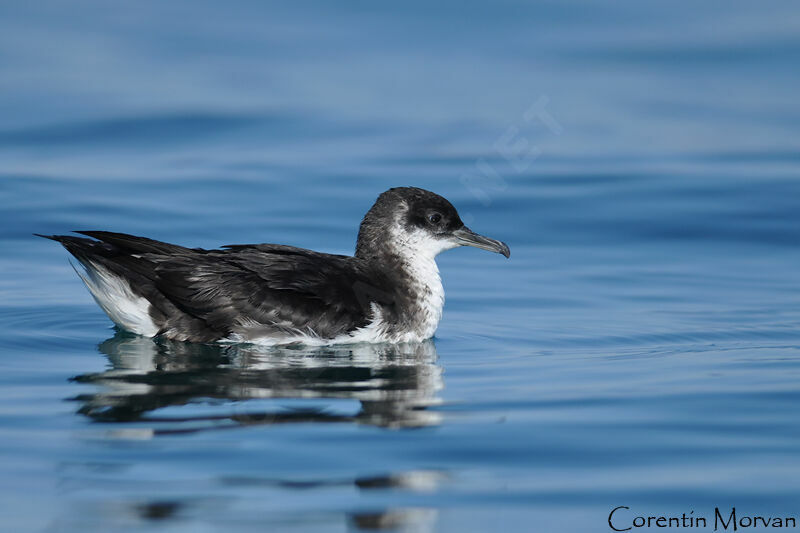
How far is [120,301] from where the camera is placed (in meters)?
10.1

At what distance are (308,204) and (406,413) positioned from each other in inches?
339

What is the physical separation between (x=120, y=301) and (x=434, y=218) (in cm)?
272

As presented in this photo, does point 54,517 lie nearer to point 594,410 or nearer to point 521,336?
point 594,410

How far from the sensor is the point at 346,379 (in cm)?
885

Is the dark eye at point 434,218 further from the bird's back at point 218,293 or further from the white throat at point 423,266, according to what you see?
the bird's back at point 218,293

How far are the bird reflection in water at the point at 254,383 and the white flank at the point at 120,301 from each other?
12 centimetres

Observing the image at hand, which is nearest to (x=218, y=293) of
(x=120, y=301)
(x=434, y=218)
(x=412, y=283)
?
(x=120, y=301)

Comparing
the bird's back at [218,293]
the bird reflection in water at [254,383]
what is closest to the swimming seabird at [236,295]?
the bird's back at [218,293]

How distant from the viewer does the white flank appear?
10094 mm

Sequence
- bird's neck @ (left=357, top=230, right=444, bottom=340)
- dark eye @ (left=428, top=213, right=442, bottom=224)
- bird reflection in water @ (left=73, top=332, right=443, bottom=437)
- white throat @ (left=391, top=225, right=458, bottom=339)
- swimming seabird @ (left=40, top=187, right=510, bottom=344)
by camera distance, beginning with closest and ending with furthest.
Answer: bird reflection in water @ (left=73, top=332, right=443, bottom=437), swimming seabird @ (left=40, top=187, right=510, bottom=344), bird's neck @ (left=357, top=230, right=444, bottom=340), white throat @ (left=391, top=225, right=458, bottom=339), dark eye @ (left=428, top=213, right=442, bottom=224)

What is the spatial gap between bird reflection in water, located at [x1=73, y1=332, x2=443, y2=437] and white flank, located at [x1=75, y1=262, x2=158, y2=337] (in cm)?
12

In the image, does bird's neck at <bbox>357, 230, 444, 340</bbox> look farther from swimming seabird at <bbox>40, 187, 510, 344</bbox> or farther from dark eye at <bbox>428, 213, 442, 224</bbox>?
dark eye at <bbox>428, 213, 442, 224</bbox>

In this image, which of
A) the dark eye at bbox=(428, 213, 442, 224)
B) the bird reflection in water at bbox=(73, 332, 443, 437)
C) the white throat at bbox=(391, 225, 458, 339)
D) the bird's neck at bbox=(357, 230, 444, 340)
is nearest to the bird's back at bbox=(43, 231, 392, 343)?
the bird reflection in water at bbox=(73, 332, 443, 437)

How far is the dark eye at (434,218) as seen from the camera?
35.8 ft
